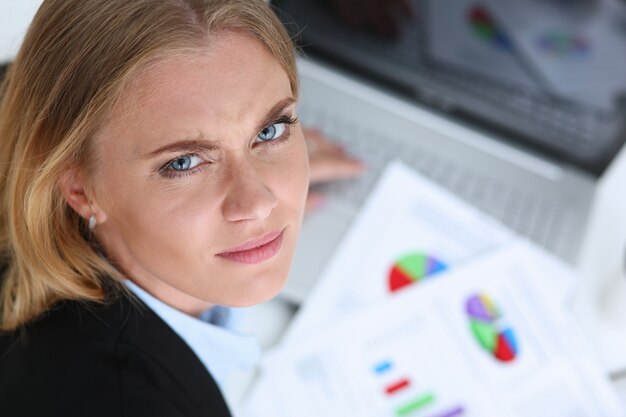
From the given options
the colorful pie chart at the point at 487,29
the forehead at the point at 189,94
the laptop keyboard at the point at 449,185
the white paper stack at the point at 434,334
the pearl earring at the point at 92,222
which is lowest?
the white paper stack at the point at 434,334

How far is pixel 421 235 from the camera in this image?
98 cm

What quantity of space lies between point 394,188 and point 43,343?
0.59m

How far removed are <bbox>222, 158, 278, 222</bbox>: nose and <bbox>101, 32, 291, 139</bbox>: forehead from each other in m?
0.05

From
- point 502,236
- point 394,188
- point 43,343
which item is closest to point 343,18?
point 394,188

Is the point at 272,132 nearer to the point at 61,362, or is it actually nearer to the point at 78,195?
the point at 78,195

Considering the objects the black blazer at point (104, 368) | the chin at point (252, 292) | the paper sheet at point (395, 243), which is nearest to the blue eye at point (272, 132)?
the chin at point (252, 292)

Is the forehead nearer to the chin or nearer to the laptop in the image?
the chin

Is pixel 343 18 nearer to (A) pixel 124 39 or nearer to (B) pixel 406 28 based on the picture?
(B) pixel 406 28

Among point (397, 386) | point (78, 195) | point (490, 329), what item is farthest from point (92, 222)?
point (490, 329)

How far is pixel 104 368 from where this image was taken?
2.02 ft

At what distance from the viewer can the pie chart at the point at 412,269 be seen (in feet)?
3.05

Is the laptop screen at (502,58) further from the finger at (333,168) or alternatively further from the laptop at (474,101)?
the finger at (333,168)

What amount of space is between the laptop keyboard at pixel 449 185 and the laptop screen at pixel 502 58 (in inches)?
3.3

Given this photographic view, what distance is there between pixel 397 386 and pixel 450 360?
0.09 m
